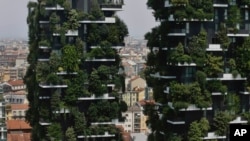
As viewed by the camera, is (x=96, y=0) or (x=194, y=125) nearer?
(x=194, y=125)

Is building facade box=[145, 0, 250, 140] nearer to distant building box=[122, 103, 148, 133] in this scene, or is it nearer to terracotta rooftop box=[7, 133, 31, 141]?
terracotta rooftop box=[7, 133, 31, 141]

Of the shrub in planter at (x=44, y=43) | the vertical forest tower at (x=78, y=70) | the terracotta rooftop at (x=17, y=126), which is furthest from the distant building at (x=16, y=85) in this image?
the shrub in planter at (x=44, y=43)

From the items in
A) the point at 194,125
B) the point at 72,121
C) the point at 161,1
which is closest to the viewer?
the point at 194,125

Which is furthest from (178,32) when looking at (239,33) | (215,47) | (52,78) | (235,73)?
(52,78)

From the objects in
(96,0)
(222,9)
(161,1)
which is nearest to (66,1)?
(96,0)

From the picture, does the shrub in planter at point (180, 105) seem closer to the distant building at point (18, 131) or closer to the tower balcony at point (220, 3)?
the tower balcony at point (220, 3)

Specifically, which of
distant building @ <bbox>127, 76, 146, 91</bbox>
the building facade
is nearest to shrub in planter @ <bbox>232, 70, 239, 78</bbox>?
the building facade

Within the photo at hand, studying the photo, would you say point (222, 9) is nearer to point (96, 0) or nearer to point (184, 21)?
point (184, 21)
